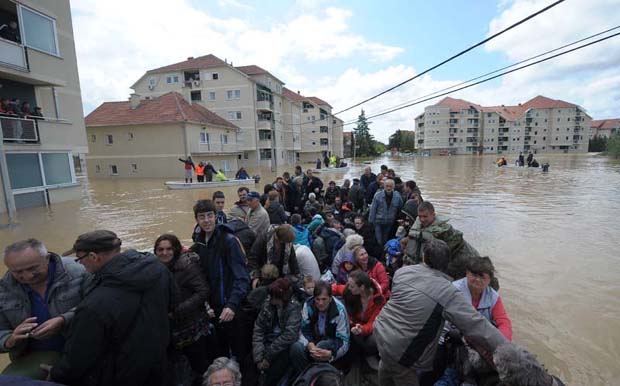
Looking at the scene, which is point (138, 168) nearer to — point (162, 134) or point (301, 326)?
point (162, 134)

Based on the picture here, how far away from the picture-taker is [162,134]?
2720 cm

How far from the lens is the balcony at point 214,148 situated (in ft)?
92.0

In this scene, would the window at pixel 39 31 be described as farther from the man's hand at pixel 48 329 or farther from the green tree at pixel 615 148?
the green tree at pixel 615 148

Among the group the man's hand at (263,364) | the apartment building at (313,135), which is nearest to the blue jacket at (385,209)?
the man's hand at (263,364)

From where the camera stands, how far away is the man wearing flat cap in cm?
176

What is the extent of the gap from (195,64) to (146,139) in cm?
1700

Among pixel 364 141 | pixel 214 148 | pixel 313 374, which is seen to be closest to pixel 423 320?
pixel 313 374

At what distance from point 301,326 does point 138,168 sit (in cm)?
2968

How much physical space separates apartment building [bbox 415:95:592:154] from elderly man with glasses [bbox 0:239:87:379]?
92618 millimetres

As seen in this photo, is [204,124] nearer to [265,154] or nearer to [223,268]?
[265,154]

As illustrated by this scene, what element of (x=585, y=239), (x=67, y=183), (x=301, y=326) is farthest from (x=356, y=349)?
(x=67, y=183)

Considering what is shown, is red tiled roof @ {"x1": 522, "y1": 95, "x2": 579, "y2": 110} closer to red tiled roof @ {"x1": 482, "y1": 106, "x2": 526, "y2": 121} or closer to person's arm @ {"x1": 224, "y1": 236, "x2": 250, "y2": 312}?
red tiled roof @ {"x1": 482, "y1": 106, "x2": 526, "y2": 121}

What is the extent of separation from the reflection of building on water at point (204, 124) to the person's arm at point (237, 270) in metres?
17.5

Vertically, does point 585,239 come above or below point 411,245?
below
